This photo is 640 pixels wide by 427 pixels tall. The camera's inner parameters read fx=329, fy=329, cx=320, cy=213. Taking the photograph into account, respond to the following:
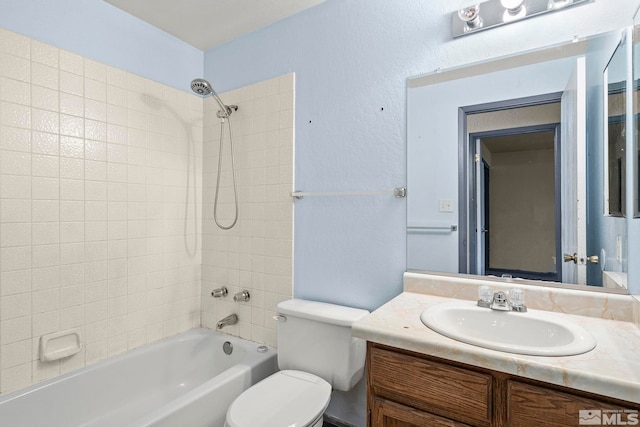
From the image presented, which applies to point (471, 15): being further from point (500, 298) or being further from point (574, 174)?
point (500, 298)

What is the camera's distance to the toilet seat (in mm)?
1254

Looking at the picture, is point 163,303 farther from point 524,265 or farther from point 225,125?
point 524,265

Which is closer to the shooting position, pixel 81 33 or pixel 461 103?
pixel 461 103

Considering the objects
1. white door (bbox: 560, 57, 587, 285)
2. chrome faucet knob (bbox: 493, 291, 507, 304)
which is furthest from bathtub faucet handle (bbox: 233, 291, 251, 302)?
white door (bbox: 560, 57, 587, 285)

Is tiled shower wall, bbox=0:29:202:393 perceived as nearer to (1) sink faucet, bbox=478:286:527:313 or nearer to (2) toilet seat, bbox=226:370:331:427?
(2) toilet seat, bbox=226:370:331:427

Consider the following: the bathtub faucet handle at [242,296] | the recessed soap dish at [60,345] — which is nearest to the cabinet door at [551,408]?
the bathtub faucet handle at [242,296]

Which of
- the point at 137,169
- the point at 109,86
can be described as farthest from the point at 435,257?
the point at 109,86

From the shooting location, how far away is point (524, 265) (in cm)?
137

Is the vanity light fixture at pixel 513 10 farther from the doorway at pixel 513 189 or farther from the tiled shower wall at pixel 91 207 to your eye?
the tiled shower wall at pixel 91 207

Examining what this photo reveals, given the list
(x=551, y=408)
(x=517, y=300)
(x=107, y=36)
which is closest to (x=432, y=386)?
(x=551, y=408)

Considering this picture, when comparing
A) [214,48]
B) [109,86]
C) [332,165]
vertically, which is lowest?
[332,165]

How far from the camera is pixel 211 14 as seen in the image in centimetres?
199

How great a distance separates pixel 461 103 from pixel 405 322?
1.02 m

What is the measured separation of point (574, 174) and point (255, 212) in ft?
5.43
